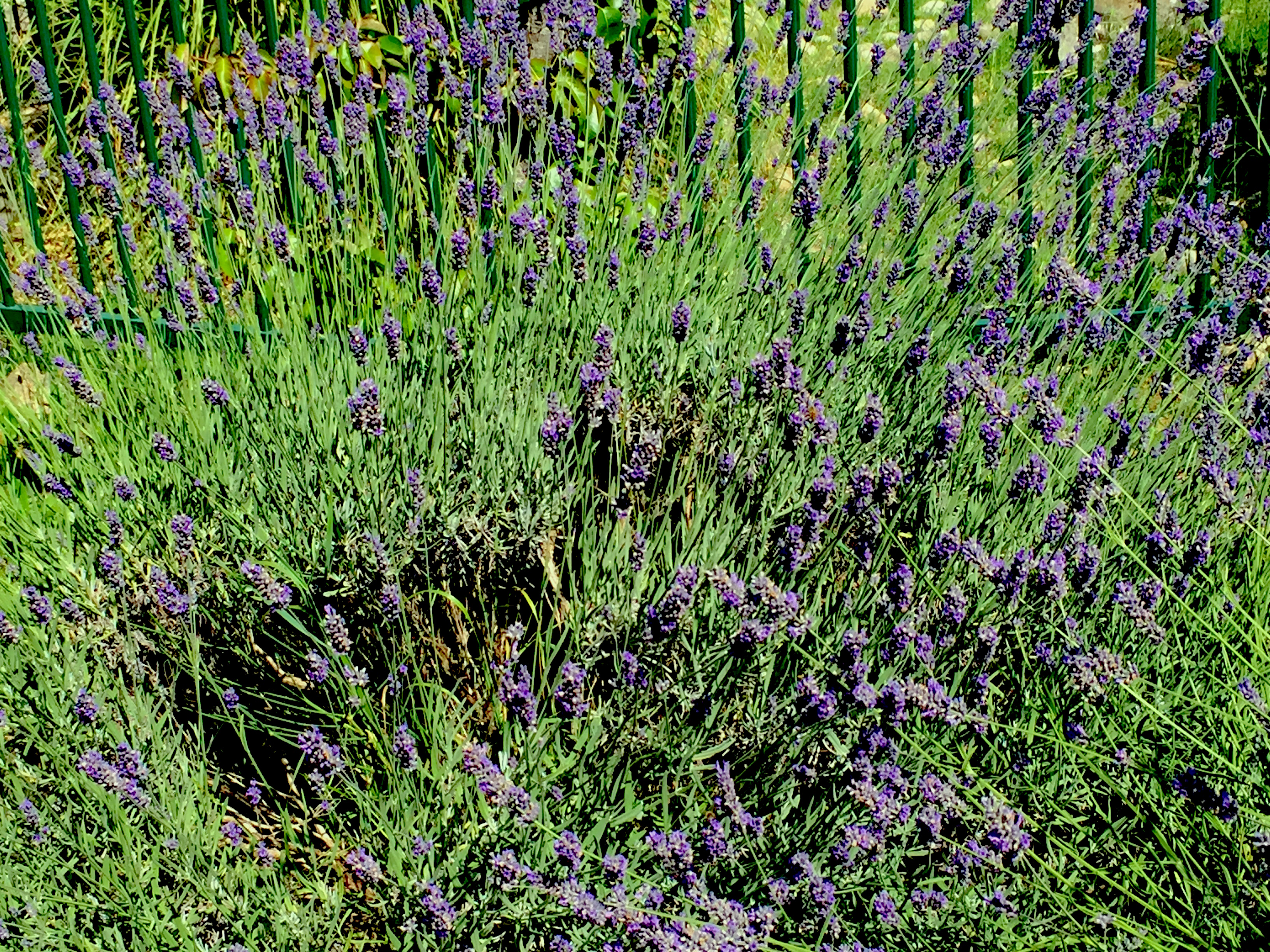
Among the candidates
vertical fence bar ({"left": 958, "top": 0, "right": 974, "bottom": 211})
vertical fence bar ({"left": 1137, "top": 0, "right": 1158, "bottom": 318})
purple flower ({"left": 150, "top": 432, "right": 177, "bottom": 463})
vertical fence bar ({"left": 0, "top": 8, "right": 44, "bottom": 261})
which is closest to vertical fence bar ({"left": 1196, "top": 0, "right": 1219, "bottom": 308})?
vertical fence bar ({"left": 1137, "top": 0, "right": 1158, "bottom": 318})

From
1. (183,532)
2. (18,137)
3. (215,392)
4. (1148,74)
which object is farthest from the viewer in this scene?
(1148,74)

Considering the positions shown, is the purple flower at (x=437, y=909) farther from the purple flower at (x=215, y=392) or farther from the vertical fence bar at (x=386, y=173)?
the vertical fence bar at (x=386, y=173)

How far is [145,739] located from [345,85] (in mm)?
2756

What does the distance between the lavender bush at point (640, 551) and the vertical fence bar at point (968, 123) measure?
0.09 m

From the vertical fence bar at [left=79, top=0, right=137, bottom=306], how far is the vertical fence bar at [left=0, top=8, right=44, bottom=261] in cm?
20

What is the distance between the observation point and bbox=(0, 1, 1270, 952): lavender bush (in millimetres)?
1681

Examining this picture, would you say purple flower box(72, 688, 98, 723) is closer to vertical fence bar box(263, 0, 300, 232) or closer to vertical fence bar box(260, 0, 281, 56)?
vertical fence bar box(263, 0, 300, 232)

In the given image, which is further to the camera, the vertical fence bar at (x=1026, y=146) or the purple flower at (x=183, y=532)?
the vertical fence bar at (x=1026, y=146)

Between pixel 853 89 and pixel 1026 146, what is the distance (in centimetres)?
53

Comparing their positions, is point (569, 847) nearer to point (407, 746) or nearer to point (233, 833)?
point (407, 746)

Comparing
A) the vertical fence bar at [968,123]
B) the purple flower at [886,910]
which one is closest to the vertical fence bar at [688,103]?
the vertical fence bar at [968,123]

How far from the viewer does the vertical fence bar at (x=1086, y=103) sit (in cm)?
319

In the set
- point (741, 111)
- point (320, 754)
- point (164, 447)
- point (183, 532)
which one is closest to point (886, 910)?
point (320, 754)

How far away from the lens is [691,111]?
12.5 ft
